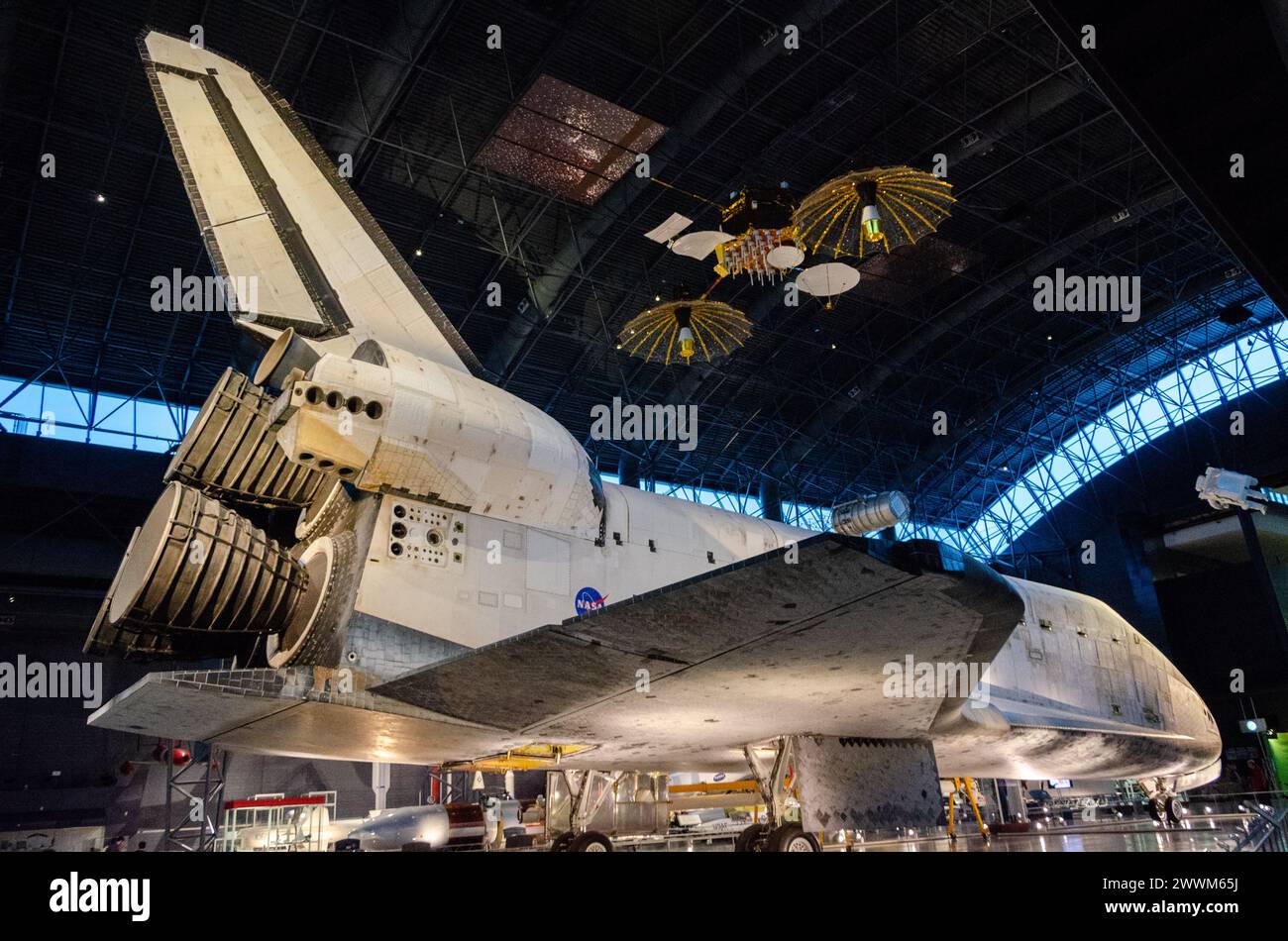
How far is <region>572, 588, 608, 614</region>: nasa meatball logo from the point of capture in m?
5.03

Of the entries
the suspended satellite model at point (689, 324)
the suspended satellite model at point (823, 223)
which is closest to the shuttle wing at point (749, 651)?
the suspended satellite model at point (823, 223)

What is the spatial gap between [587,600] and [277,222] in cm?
299

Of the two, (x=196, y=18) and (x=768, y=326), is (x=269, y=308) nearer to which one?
(x=196, y=18)

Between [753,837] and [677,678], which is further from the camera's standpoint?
A: [753,837]

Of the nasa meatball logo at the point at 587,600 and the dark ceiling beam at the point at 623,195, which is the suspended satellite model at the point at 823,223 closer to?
the dark ceiling beam at the point at 623,195

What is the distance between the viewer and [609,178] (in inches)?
494

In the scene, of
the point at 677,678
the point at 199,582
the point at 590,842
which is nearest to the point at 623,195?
the point at 590,842

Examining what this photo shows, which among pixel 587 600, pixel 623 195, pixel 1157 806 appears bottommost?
pixel 1157 806

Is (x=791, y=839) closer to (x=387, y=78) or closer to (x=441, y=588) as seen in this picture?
(x=441, y=588)

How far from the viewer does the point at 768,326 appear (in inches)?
656

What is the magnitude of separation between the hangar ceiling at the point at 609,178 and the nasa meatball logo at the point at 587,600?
7.39 metres

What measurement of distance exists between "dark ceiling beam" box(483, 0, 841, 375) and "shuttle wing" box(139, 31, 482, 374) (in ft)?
23.3

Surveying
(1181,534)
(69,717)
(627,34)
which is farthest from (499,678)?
(1181,534)
